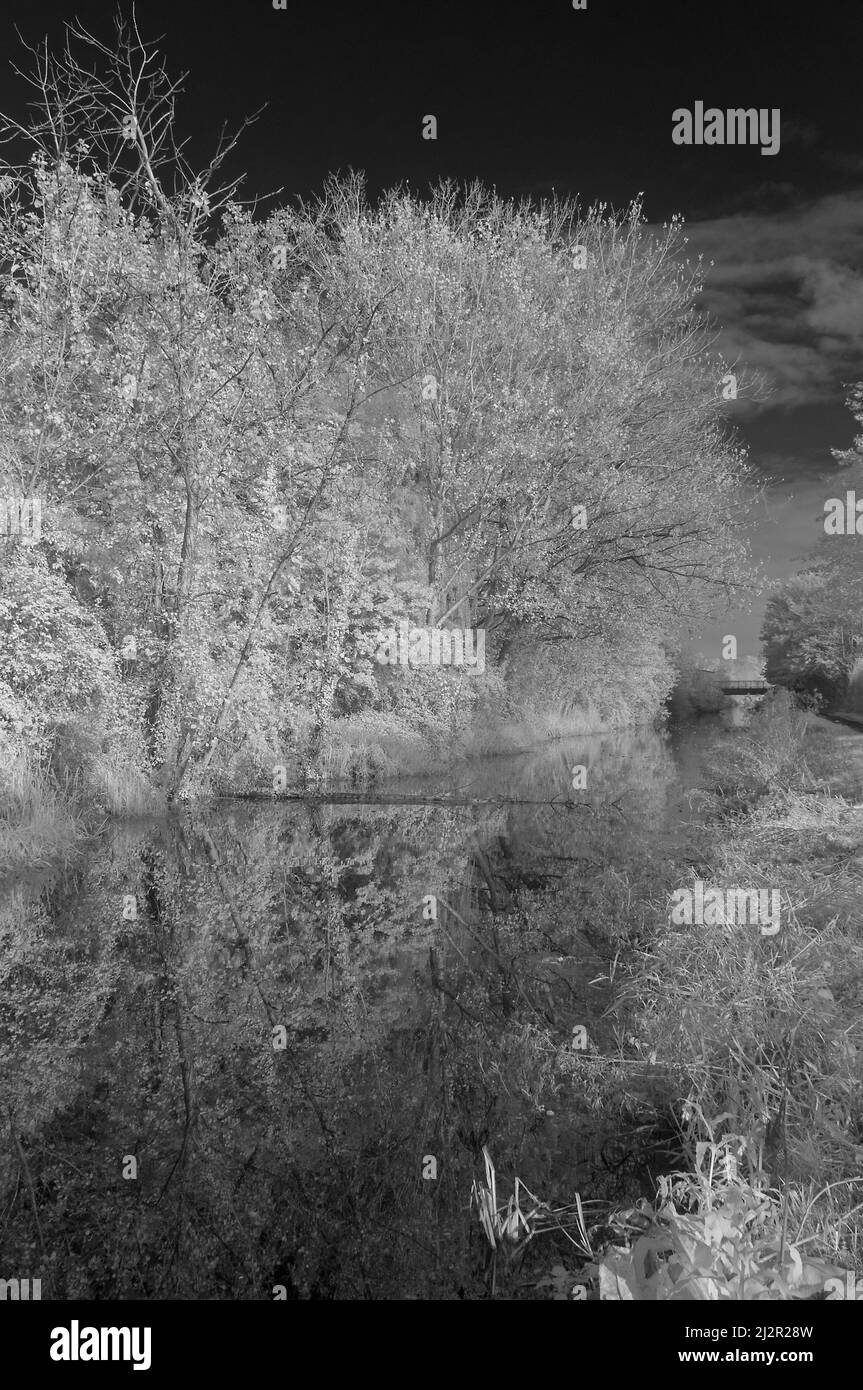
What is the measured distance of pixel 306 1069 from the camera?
19.2 feet

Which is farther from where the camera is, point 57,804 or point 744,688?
point 744,688

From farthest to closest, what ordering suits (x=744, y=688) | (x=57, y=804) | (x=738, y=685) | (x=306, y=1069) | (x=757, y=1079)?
(x=738, y=685)
(x=744, y=688)
(x=57, y=804)
(x=306, y=1069)
(x=757, y=1079)

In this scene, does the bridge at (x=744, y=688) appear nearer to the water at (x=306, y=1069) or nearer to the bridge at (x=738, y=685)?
the bridge at (x=738, y=685)

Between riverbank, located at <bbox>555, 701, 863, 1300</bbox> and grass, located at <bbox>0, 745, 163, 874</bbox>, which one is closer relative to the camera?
riverbank, located at <bbox>555, 701, 863, 1300</bbox>

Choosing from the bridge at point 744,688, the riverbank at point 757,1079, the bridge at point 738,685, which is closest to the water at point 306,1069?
the riverbank at point 757,1079

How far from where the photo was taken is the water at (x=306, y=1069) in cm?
400

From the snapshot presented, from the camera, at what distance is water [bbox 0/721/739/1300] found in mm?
3998

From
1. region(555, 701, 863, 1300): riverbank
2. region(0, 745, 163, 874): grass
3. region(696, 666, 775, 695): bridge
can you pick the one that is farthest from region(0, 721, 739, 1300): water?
region(696, 666, 775, 695): bridge

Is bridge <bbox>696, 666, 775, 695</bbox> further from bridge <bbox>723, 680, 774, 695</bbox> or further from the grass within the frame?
the grass

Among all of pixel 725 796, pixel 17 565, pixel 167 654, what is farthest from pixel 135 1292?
pixel 725 796

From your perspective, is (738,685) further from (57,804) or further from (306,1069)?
(306,1069)

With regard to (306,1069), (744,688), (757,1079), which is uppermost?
(744,688)

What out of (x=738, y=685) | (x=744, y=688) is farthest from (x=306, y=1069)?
(x=738, y=685)
